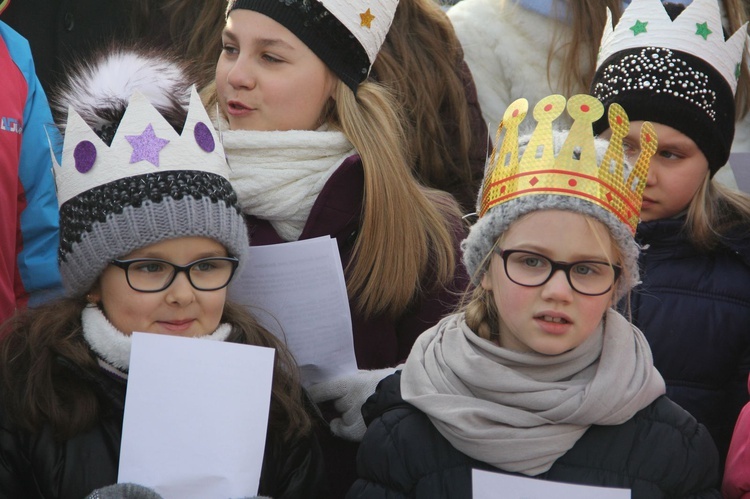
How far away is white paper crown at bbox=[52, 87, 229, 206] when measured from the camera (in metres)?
2.81

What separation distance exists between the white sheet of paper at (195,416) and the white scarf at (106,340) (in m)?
0.15

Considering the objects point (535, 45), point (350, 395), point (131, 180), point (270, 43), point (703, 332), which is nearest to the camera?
point (131, 180)

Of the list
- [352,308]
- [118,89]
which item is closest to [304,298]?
[352,308]

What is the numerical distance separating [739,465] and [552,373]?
0.64 metres

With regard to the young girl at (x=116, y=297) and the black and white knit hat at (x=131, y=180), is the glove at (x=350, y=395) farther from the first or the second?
the black and white knit hat at (x=131, y=180)

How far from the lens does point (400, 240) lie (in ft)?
11.0

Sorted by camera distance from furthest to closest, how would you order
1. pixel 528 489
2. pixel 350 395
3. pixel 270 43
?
1. pixel 270 43
2. pixel 350 395
3. pixel 528 489

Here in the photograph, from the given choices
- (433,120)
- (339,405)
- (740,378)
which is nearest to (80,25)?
(433,120)

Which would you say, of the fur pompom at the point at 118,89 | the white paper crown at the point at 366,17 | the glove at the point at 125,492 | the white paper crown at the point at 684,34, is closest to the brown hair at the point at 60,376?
the glove at the point at 125,492

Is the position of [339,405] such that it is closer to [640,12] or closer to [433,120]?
[433,120]

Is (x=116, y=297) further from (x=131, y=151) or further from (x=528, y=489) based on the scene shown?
(x=528, y=489)

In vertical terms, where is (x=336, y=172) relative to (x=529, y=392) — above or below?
above

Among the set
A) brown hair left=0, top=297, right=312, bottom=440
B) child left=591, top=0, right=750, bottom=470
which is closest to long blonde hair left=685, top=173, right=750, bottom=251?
child left=591, top=0, right=750, bottom=470

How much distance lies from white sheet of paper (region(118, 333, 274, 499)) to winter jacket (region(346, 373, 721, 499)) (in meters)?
0.33
